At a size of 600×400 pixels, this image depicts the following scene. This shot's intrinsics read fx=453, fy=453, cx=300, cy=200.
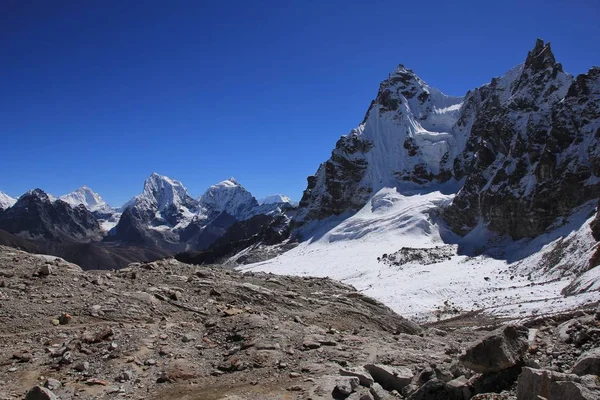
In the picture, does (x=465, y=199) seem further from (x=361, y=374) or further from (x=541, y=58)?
(x=361, y=374)

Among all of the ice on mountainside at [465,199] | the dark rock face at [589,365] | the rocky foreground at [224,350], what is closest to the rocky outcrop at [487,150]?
the ice on mountainside at [465,199]

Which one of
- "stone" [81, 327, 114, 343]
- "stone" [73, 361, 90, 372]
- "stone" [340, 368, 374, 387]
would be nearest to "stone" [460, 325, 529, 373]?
"stone" [340, 368, 374, 387]

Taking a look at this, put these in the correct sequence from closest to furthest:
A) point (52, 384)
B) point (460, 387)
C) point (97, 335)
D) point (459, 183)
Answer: point (460, 387) → point (52, 384) → point (97, 335) → point (459, 183)

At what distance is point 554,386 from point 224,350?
8463 millimetres

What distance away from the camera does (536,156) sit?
285ft

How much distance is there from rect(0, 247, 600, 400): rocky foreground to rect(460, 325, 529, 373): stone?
0.02m

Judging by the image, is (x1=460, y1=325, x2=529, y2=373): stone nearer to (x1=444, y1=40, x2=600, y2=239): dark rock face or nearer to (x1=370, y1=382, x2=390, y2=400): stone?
(x1=370, y1=382, x2=390, y2=400): stone

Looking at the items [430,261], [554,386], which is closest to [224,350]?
[554,386]

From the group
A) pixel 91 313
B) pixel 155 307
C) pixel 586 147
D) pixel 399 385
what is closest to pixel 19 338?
pixel 91 313

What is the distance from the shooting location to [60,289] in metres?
14.7

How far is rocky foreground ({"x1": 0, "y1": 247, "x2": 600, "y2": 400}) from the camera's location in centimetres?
848

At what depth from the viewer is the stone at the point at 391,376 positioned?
1009 cm

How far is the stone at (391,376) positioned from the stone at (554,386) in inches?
136

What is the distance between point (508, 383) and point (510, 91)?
134m
